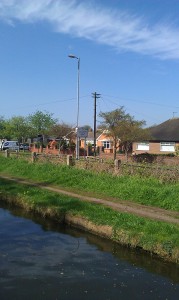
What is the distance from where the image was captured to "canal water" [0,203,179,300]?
342 inches

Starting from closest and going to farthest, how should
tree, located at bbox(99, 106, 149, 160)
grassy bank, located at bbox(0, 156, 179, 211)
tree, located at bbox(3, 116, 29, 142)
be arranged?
grassy bank, located at bbox(0, 156, 179, 211), tree, located at bbox(99, 106, 149, 160), tree, located at bbox(3, 116, 29, 142)

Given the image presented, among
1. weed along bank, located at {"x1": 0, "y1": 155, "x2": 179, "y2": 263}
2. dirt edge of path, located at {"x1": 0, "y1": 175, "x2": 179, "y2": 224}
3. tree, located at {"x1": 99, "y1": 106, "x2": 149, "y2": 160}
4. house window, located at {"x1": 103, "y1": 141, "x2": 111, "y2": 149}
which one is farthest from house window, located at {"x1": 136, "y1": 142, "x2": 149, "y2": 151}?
dirt edge of path, located at {"x1": 0, "y1": 175, "x2": 179, "y2": 224}

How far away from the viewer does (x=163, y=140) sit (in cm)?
5638

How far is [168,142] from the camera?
2215 inches

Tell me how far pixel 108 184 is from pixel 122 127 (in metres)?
26.9

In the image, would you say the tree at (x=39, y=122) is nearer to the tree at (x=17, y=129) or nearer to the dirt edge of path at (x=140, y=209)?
the tree at (x=17, y=129)

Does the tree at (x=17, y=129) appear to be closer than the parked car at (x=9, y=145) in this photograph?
No

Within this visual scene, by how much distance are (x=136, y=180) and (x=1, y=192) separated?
22.6 ft

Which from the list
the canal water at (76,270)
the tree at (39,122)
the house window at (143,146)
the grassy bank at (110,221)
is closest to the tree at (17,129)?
the tree at (39,122)

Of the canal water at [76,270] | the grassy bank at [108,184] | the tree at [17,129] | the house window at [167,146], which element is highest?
the tree at [17,129]

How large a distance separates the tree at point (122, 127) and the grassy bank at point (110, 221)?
90.8ft

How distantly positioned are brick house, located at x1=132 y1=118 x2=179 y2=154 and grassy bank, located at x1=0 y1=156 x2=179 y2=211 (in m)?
30.2

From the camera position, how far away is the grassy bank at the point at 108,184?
55.8ft

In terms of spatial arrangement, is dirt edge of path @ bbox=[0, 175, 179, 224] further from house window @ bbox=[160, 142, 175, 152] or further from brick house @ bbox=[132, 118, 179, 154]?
house window @ bbox=[160, 142, 175, 152]
